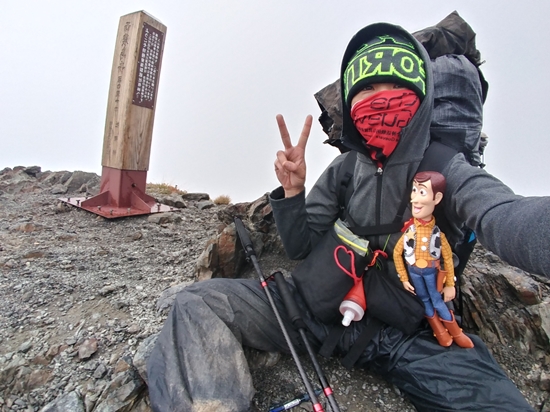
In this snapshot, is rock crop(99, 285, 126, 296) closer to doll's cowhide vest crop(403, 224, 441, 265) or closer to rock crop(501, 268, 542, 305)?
doll's cowhide vest crop(403, 224, 441, 265)

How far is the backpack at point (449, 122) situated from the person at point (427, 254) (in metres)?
0.22

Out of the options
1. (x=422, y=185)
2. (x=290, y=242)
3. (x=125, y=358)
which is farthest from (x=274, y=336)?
(x=422, y=185)

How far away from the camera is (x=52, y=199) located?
7.43 m

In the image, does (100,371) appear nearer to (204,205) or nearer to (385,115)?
(385,115)

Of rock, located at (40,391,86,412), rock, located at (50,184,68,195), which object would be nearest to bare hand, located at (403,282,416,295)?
rock, located at (40,391,86,412)

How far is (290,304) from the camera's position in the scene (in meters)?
2.55

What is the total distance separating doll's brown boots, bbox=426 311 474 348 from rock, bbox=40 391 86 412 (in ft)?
8.20

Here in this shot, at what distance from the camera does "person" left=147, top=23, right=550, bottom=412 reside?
2.03 metres

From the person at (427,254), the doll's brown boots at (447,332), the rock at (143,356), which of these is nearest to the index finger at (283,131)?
the person at (427,254)

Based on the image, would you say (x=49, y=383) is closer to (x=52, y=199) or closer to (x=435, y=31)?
(x=435, y=31)

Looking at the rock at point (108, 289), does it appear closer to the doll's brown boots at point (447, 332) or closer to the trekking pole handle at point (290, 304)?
the trekking pole handle at point (290, 304)

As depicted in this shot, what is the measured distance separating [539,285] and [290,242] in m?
2.77

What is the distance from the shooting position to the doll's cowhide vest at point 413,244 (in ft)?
7.00

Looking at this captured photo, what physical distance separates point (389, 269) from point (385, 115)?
3.60ft
